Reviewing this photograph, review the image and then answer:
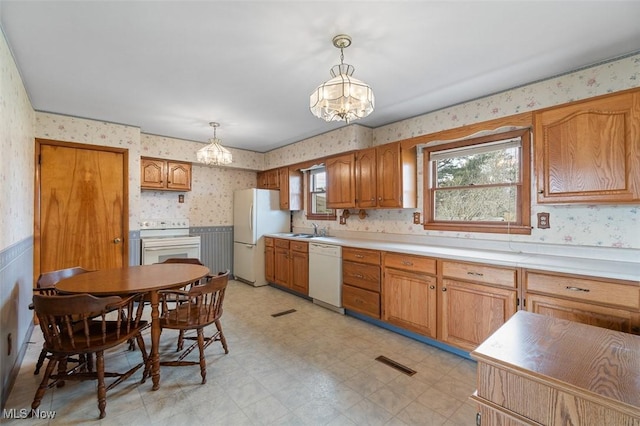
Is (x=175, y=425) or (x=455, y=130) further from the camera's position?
(x=455, y=130)

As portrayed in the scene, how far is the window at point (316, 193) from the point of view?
491 centimetres

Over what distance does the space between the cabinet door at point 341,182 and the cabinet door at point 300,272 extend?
0.87m

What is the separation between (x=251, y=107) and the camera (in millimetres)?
3316

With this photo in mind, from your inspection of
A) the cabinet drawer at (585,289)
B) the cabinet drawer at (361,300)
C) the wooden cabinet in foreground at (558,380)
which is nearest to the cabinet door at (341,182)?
the cabinet drawer at (361,300)

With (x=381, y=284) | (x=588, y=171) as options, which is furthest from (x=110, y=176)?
(x=588, y=171)

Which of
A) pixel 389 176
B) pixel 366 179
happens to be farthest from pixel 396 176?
pixel 366 179

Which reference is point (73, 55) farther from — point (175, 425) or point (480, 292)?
point (480, 292)

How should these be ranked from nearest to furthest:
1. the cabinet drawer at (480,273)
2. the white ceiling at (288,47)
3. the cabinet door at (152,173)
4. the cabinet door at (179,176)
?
1. the white ceiling at (288,47)
2. the cabinet drawer at (480,273)
3. the cabinet door at (152,173)
4. the cabinet door at (179,176)

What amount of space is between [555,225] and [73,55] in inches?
162

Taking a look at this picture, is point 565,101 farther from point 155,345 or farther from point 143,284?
point 155,345

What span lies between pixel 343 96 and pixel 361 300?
232 centimetres

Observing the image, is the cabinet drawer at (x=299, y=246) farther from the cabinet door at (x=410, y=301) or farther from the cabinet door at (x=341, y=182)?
the cabinet door at (x=410, y=301)

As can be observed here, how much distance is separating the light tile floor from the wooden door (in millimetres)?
974

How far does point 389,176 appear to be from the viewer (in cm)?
341
